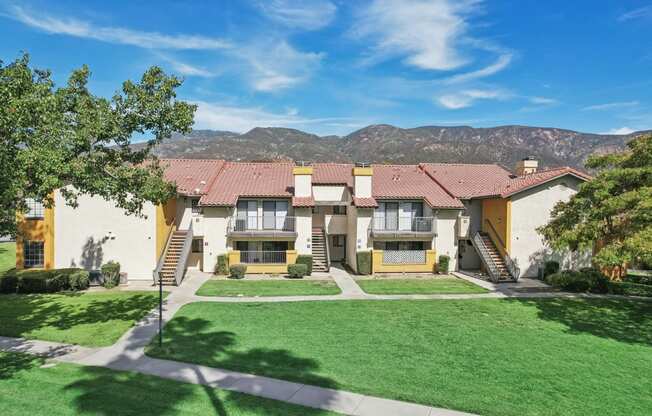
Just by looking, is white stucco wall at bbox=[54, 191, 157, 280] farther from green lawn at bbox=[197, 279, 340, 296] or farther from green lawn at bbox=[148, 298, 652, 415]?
green lawn at bbox=[148, 298, 652, 415]

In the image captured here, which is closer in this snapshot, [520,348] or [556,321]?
[520,348]

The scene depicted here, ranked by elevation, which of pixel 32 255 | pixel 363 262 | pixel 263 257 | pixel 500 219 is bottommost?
pixel 363 262

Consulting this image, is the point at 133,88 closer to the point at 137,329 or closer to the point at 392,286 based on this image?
the point at 137,329

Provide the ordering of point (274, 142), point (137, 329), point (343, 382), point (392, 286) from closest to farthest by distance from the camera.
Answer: point (343, 382), point (137, 329), point (392, 286), point (274, 142)

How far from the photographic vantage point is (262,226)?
90.0ft

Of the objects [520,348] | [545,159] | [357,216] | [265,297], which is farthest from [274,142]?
[520,348]

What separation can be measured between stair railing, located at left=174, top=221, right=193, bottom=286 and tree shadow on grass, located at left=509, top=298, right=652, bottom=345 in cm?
1767

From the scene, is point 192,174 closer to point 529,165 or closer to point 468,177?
point 468,177

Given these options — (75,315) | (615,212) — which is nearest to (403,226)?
(615,212)

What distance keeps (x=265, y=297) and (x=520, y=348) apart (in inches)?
455

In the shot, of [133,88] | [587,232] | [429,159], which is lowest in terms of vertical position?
[587,232]

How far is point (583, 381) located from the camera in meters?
10.6

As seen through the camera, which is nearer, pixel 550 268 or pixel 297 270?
pixel 297 270

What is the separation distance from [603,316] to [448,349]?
9.32m
